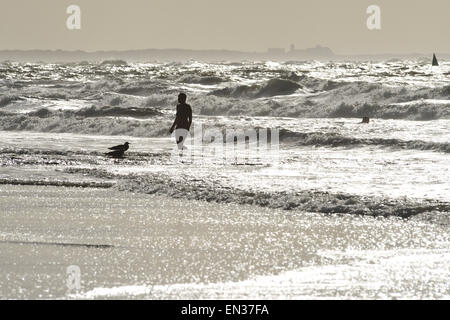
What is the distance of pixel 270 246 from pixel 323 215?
2164mm

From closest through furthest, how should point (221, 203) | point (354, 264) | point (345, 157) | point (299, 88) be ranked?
1. point (354, 264)
2. point (221, 203)
3. point (345, 157)
4. point (299, 88)

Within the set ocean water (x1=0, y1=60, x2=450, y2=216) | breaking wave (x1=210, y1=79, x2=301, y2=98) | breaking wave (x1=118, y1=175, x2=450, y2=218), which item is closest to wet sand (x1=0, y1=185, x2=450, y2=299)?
breaking wave (x1=118, y1=175, x2=450, y2=218)

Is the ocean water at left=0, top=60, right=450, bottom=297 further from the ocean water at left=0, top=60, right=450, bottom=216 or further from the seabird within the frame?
the seabird

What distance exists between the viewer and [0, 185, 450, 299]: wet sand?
292 inches

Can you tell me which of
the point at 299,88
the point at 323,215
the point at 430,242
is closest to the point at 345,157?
the point at 323,215

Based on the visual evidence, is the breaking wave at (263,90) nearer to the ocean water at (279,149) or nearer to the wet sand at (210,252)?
the ocean water at (279,149)

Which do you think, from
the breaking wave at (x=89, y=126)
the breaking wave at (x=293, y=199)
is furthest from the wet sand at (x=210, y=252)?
the breaking wave at (x=89, y=126)

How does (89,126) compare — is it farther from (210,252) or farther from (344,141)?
(210,252)

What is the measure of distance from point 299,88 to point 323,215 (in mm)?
38289

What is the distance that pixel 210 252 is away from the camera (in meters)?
8.89

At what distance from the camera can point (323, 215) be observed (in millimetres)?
11219

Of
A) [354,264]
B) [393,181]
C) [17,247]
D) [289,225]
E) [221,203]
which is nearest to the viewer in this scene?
[354,264]
